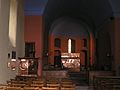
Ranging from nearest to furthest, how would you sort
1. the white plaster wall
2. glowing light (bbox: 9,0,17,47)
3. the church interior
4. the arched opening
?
the white plaster wall
the church interior
glowing light (bbox: 9,0,17,47)
the arched opening

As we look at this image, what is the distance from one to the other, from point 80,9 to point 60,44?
599 centimetres

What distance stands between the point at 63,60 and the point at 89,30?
396 centimetres

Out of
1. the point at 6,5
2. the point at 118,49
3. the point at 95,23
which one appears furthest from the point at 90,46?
the point at 6,5

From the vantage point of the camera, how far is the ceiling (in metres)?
16.8

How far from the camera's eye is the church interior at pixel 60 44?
996 centimetres

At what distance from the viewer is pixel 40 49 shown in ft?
54.5

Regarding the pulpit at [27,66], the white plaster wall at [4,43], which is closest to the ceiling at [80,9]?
the pulpit at [27,66]

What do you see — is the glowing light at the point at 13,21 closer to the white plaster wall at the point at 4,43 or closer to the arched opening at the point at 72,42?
the white plaster wall at the point at 4,43

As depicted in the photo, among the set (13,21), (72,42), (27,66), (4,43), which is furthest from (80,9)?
(4,43)

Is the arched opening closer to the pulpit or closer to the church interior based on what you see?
the church interior

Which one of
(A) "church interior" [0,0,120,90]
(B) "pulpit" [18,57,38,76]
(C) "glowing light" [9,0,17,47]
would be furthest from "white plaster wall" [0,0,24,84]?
(B) "pulpit" [18,57,38,76]

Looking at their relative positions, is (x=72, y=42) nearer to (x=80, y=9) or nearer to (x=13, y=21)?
(x=80, y=9)

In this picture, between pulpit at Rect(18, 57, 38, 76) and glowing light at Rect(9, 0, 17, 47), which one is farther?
pulpit at Rect(18, 57, 38, 76)

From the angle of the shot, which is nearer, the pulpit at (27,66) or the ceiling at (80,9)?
the pulpit at (27,66)
